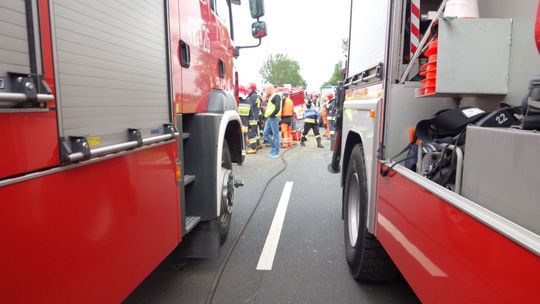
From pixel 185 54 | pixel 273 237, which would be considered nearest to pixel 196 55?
pixel 185 54

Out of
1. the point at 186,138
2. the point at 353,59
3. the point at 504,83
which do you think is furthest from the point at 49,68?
the point at 353,59

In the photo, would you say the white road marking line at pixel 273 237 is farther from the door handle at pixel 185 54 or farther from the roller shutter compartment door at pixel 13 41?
the roller shutter compartment door at pixel 13 41

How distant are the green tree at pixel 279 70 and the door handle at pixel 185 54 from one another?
232ft

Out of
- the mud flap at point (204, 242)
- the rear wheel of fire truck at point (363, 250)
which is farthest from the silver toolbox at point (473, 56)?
the mud flap at point (204, 242)

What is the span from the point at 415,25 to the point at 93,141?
225 centimetres

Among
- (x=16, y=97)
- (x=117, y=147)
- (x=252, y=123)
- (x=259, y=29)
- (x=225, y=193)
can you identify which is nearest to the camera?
(x=16, y=97)

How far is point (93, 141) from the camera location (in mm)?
1771

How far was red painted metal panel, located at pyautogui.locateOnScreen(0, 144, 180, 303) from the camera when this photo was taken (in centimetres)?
134

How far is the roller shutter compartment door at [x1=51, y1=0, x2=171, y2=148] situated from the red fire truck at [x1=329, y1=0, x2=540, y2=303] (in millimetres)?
1487

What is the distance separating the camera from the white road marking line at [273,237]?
3.84 metres

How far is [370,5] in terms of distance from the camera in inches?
134

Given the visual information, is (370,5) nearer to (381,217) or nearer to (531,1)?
(531,1)

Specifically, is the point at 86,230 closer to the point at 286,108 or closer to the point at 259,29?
the point at 259,29

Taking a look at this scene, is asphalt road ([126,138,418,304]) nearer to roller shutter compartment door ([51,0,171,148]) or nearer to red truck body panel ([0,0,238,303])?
red truck body panel ([0,0,238,303])
